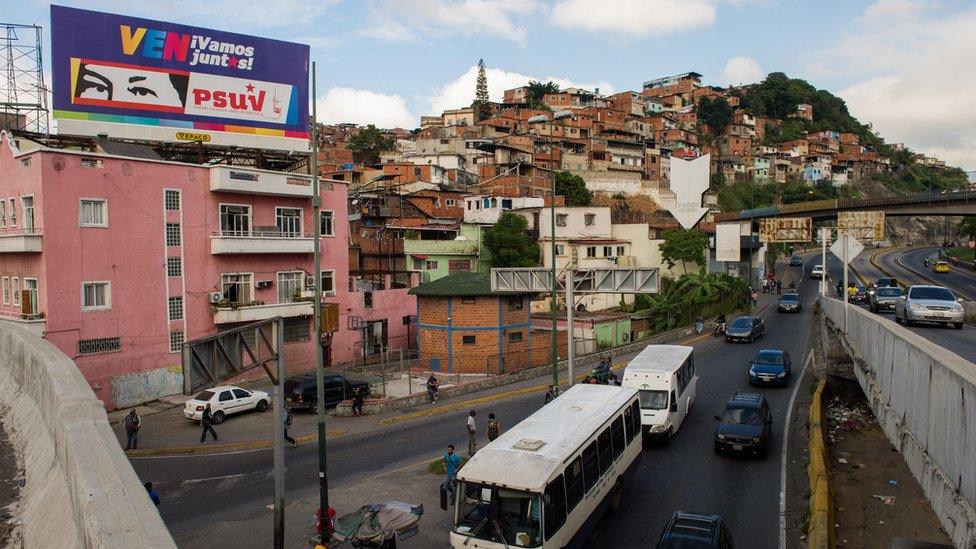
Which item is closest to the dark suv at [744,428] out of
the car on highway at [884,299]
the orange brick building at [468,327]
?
the orange brick building at [468,327]

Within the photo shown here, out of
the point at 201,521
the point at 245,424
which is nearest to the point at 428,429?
the point at 245,424

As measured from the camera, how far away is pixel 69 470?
24.9ft

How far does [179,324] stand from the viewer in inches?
1220

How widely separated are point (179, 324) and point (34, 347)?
17.0 m

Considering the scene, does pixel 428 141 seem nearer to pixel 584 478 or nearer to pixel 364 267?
pixel 364 267

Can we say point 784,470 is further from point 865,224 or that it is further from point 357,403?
point 865,224

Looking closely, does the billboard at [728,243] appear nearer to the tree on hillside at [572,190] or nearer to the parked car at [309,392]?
the tree on hillside at [572,190]

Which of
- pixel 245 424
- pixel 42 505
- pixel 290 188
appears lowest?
pixel 245 424

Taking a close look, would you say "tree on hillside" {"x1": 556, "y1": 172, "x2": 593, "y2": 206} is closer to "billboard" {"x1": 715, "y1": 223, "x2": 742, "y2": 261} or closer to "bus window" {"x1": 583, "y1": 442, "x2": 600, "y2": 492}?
"billboard" {"x1": 715, "y1": 223, "x2": 742, "y2": 261}

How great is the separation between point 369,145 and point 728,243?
61.7 meters

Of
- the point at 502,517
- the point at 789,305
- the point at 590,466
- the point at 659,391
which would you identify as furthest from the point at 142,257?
the point at 789,305

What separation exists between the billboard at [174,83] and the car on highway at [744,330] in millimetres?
28644

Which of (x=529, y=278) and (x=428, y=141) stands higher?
(x=428, y=141)

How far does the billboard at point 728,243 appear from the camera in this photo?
56312 millimetres
